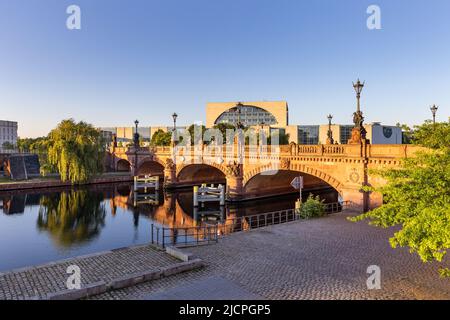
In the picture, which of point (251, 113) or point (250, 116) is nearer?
point (251, 113)

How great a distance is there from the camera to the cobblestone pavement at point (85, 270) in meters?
11.0

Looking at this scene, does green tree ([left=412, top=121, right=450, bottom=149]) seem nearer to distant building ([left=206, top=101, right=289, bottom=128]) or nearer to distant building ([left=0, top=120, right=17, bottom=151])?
distant building ([left=206, top=101, right=289, bottom=128])

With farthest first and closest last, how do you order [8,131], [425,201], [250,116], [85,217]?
[8,131]
[250,116]
[85,217]
[425,201]

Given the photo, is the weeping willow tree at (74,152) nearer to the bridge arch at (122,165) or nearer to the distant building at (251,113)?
the bridge arch at (122,165)

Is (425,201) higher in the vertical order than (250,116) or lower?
lower

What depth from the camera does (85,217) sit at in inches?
1225

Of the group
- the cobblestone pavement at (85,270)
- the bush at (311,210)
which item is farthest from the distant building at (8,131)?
the cobblestone pavement at (85,270)

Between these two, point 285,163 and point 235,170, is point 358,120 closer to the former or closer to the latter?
point 285,163

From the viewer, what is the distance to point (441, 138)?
1002cm

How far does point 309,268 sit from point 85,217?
79.7ft

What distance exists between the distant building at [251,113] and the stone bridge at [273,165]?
8399 centimetres

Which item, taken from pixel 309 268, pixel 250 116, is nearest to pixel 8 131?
pixel 250 116

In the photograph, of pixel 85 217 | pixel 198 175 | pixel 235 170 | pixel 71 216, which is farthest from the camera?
pixel 198 175
